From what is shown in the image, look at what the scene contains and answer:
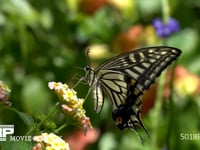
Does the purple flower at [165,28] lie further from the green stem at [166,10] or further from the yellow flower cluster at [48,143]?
the yellow flower cluster at [48,143]

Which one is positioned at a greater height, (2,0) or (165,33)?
(2,0)

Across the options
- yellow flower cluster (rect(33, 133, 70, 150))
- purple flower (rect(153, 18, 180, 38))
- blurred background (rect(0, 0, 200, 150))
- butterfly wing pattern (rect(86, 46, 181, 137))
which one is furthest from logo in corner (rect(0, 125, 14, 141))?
purple flower (rect(153, 18, 180, 38))

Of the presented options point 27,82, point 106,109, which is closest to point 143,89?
Answer: point 106,109

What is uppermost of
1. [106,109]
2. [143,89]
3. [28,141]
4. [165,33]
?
[165,33]

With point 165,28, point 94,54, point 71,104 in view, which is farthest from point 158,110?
point 71,104

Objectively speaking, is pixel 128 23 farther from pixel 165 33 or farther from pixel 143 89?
pixel 143 89

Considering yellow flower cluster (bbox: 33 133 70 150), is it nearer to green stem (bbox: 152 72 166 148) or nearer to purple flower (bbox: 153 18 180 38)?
green stem (bbox: 152 72 166 148)

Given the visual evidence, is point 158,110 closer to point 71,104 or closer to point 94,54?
point 94,54
